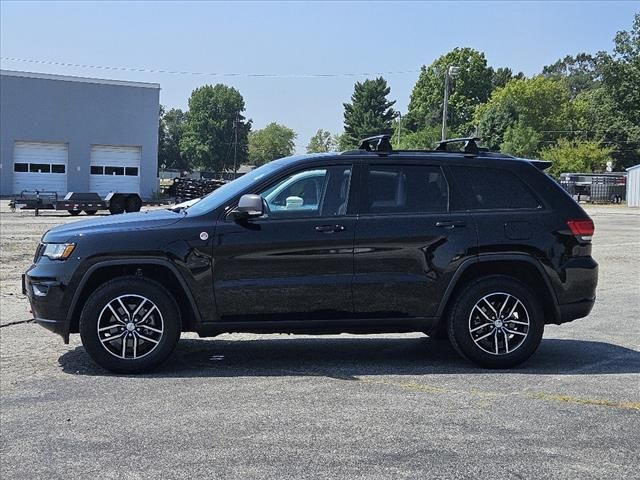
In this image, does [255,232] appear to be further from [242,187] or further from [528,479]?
[528,479]

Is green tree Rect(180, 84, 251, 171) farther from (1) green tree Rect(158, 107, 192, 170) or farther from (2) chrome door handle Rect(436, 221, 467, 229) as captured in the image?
(2) chrome door handle Rect(436, 221, 467, 229)

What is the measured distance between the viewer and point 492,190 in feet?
22.2

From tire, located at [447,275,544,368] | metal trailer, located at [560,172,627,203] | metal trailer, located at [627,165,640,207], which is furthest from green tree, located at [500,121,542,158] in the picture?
tire, located at [447,275,544,368]

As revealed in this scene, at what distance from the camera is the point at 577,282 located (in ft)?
21.8

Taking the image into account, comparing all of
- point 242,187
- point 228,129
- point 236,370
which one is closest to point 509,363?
point 236,370

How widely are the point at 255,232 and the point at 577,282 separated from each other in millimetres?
2911

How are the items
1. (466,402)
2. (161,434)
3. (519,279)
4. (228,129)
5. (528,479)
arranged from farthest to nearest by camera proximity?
1. (228,129)
2. (519,279)
3. (466,402)
4. (161,434)
5. (528,479)

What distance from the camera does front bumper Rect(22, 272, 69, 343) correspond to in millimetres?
6250

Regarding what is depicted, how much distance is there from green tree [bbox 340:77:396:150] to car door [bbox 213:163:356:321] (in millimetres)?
92678

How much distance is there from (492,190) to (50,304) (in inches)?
158

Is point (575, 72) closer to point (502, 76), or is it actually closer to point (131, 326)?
point (502, 76)

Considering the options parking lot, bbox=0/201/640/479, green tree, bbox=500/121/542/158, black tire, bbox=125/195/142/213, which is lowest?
parking lot, bbox=0/201/640/479

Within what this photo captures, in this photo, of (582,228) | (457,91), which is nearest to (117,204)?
(582,228)

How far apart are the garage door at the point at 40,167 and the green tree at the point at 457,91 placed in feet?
213
